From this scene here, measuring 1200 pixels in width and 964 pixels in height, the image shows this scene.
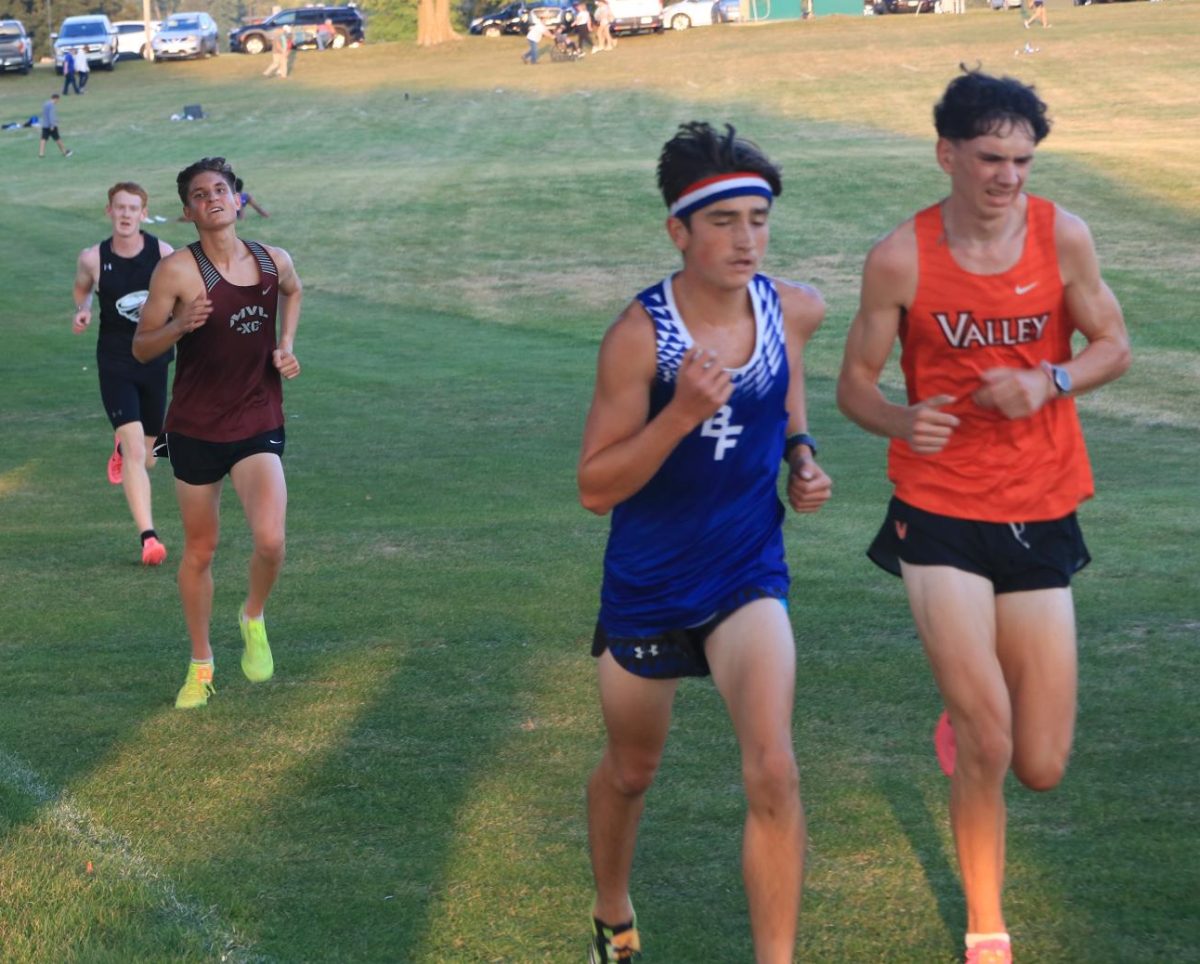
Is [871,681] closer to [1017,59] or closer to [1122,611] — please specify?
[1122,611]

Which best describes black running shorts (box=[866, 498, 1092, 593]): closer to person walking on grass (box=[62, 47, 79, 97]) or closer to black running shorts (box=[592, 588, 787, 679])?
black running shorts (box=[592, 588, 787, 679])

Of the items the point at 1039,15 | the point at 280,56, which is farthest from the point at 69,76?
the point at 1039,15

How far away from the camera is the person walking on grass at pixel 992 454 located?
185 inches

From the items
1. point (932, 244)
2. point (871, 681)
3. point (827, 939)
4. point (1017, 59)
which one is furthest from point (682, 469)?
point (1017, 59)

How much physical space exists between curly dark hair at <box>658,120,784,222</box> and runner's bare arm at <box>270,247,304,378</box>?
3.03m

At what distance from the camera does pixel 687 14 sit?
68.9 meters

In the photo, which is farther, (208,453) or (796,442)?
(208,453)

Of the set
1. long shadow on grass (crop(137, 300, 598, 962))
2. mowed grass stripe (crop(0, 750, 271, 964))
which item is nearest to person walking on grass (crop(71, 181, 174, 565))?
long shadow on grass (crop(137, 300, 598, 962))

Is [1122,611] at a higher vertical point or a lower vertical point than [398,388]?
higher

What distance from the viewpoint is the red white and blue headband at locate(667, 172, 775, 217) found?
4.36m

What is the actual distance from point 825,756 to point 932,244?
94.8 inches

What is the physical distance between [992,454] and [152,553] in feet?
23.1

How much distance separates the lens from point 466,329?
24.2 metres

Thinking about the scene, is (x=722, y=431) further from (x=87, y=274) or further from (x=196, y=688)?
(x=87, y=274)
